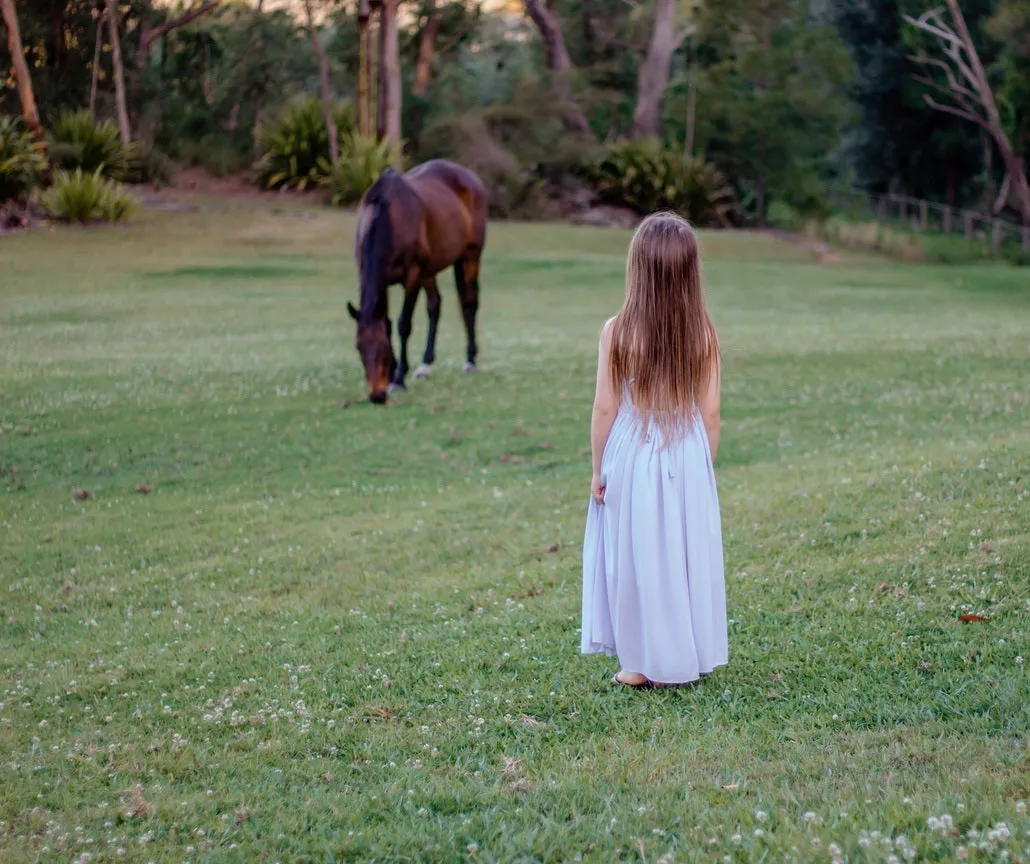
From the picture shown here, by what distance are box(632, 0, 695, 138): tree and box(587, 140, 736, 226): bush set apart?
3336mm

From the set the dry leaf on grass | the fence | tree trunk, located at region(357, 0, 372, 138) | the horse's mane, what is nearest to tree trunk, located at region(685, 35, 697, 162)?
the fence

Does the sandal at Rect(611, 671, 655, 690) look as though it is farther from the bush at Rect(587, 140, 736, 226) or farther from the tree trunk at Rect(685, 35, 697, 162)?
the tree trunk at Rect(685, 35, 697, 162)

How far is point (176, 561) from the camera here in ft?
26.7

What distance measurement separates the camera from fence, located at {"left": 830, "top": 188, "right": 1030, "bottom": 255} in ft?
122

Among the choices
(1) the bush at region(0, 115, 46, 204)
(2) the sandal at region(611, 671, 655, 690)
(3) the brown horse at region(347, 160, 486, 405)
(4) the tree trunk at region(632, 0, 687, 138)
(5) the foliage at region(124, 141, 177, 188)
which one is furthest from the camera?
(4) the tree trunk at region(632, 0, 687, 138)

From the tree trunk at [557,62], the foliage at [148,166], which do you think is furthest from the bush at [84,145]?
the tree trunk at [557,62]

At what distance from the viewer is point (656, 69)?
133 ft

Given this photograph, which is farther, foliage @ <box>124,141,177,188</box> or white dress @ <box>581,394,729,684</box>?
foliage @ <box>124,141,177,188</box>

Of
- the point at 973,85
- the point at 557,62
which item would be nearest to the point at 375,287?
the point at 557,62

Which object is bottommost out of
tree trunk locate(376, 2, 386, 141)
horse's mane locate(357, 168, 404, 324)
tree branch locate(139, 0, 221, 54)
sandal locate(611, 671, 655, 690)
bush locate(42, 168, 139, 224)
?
sandal locate(611, 671, 655, 690)

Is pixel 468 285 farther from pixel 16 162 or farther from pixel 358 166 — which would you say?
pixel 358 166

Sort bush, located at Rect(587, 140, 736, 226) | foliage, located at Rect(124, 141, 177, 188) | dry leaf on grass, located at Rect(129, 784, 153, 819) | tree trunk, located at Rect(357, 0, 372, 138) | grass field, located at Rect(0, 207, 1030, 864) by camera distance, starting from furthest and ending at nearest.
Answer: bush, located at Rect(587, 140, 736, 226)
tree trunk, located at Rect(357, 0, 372, 138)
foliage, located at Rect(124, 141, 177, 188)
dry leaf on grass, located at Rect(129, 784, 153, 819)
grass field, located at Rect(0, 207, 1030, 864)

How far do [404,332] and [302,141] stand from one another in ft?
68.1

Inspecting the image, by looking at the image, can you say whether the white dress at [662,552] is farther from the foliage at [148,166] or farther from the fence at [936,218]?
the fence at [936,218]
